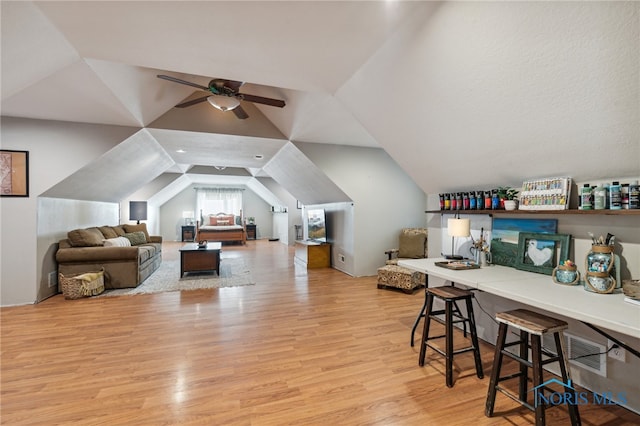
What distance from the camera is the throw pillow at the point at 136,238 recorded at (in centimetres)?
613

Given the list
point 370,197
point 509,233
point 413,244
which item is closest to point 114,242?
point 370,197

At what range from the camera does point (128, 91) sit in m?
3.22

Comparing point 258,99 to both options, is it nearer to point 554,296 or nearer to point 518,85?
point 518,85

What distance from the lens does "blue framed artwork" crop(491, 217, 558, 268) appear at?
2252 millimetres

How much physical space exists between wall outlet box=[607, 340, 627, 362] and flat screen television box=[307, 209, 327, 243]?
4885 millimetres

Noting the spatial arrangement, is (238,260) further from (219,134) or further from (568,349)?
(568,349)

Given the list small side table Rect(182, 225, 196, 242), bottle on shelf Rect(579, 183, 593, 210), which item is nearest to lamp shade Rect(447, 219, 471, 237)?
bottle on shelf Rect(579, 183, 593, 210)

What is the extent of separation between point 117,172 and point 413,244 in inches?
218

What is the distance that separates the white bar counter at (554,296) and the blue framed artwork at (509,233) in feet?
0.42

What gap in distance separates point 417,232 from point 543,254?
3082 millimetres

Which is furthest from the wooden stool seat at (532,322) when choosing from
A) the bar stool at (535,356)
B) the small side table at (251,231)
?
Answer: the small side table at (251,231)

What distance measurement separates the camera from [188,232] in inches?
450

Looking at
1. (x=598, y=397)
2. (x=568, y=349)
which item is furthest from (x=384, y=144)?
(x=598, y=397)

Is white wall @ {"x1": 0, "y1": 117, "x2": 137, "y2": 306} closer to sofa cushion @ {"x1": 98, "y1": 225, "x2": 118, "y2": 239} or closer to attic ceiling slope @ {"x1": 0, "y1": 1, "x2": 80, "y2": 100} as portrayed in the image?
attic ceiling slope @ {"x1": 0, "y1": 1, "x2": 80, "y2": 100}
